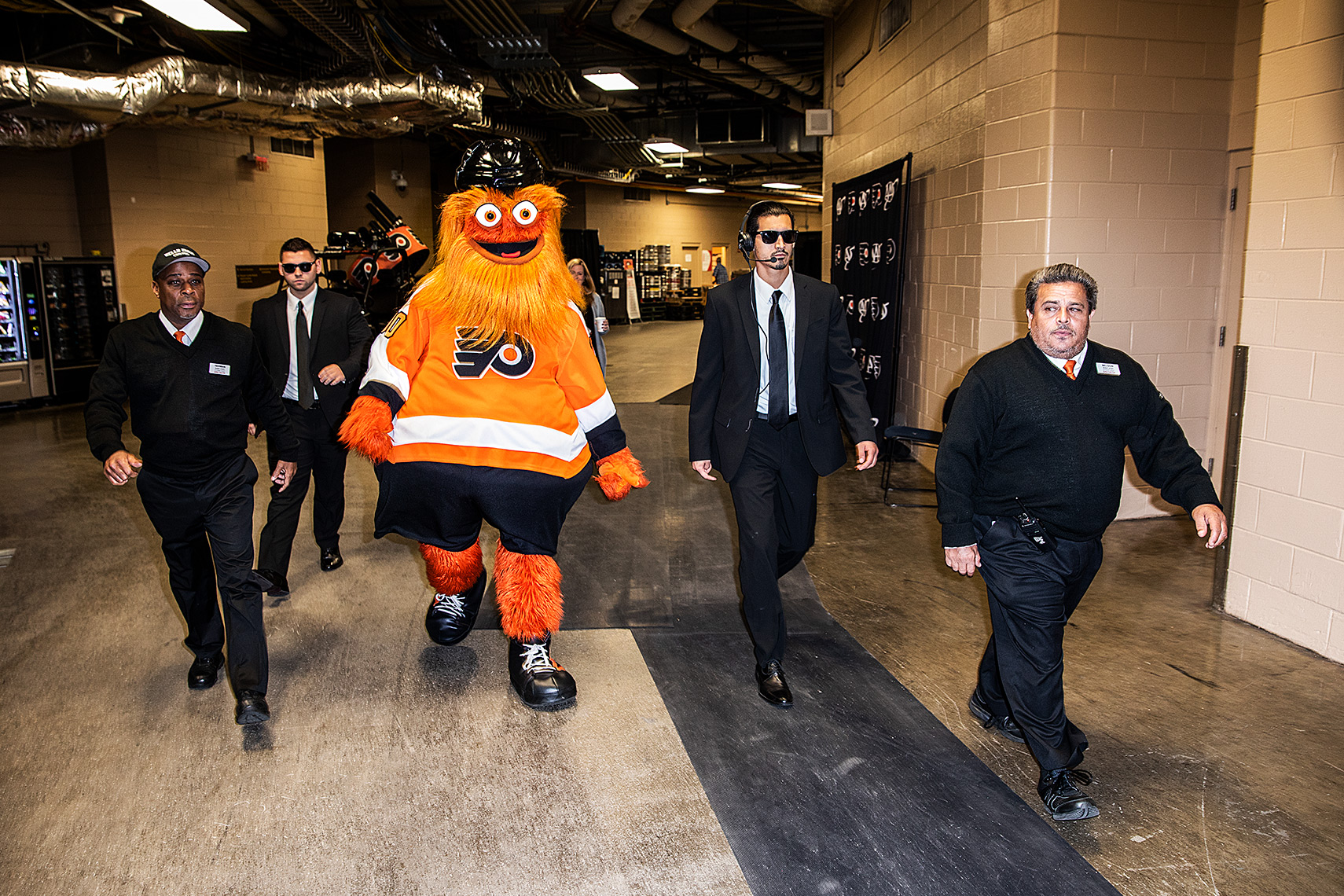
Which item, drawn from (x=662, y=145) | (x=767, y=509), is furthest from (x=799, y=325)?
(x=662, y=145)

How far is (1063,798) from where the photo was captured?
8.18 feet

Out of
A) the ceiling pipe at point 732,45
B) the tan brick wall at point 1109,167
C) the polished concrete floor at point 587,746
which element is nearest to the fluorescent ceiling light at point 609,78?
the ceiling pipe at point 732,45

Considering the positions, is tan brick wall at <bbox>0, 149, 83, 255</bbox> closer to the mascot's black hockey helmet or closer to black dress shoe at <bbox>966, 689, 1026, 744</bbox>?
the mascot's black hockey helmet

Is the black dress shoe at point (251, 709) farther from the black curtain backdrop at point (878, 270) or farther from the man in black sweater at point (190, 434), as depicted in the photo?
the black curtain backdrop at point (878, 270)

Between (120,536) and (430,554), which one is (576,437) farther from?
(120,536)

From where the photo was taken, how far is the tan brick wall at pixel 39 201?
10766mm

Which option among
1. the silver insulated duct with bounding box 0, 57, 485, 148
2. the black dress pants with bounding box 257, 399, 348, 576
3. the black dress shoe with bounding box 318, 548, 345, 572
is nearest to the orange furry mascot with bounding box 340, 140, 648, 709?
the black dress pants with bounding box 257, 399, 348, 576

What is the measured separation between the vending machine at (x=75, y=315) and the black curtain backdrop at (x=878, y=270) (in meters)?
8.79

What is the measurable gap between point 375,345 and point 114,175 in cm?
1020

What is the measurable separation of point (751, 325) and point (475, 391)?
995mm

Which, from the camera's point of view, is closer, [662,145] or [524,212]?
[524,212]

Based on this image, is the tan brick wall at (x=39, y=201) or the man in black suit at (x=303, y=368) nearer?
the man in black suit at (x=303, y=368)

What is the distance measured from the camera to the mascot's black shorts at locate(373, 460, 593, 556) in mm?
3027

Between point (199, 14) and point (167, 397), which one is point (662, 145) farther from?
point (167, 397)
